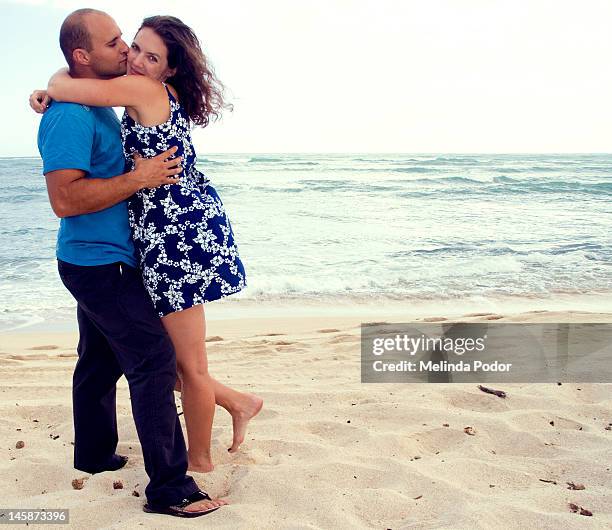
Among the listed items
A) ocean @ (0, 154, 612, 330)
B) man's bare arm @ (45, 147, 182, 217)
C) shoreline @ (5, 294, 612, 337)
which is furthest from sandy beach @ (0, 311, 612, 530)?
ocean @ (0, 154, 612, 330)

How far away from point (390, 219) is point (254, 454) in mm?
12718

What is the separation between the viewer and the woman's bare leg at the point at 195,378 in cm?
284

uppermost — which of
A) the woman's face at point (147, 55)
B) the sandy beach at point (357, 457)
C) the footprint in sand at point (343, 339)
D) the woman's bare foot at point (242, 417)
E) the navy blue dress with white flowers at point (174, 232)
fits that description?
the woman's face at point (147, 55)

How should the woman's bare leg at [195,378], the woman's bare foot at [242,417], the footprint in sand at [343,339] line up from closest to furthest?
1. the woman's bare leg at [195,378]
2. the woman's bare foot at [242,417]
3. the footprint in sand at [343,339]

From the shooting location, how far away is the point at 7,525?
8.68 ft

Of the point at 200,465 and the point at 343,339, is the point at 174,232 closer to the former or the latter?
the point at 200,465

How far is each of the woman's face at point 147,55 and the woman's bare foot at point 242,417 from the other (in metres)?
1.54

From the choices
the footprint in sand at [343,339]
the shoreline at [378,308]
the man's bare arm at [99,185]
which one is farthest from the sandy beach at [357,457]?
the shoreline at [378,308]

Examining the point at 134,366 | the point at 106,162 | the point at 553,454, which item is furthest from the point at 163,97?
the point at 553,454

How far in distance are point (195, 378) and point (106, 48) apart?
4.43ft

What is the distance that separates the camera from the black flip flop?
269 cm

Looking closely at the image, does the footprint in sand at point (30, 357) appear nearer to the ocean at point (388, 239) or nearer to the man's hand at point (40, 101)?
the ocean at point (388, 239)

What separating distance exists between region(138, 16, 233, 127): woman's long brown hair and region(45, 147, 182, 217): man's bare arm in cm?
27

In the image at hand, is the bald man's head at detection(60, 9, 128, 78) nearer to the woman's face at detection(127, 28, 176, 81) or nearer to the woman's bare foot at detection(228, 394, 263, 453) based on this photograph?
the woman's face at detection(127, 28, 176, 81)
